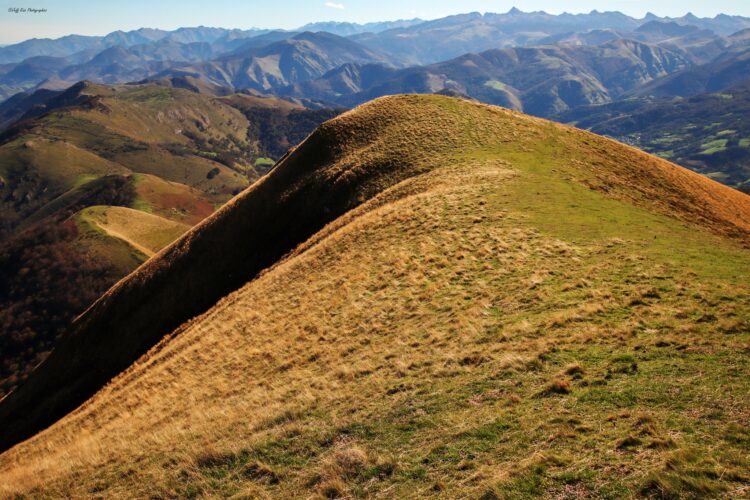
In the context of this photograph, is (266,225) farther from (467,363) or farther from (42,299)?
(42,299)

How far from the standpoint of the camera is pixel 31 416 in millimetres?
41250

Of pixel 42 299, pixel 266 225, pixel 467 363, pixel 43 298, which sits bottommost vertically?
pixel 42 299

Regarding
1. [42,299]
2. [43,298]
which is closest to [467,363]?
[42,299]

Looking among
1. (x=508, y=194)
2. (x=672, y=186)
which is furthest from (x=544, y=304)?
(x=672, y=186)

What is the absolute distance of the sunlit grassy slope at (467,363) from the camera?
12414 millimetres

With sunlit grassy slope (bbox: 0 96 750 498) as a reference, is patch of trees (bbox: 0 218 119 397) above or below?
below

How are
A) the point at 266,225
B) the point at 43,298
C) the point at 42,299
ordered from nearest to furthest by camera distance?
the point at 266,225 < the point at 42,299 < the point at 43,298

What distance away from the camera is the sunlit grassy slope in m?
12.4

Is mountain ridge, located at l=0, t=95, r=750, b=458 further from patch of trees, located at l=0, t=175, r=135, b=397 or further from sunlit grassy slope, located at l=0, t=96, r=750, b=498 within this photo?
patch of trees, located at l=0, t=175, r=135, b=397

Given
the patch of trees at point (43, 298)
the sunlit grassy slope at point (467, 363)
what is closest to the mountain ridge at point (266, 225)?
the sunlit grassy slope at point (467, 363)

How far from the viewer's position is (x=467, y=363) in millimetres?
17844

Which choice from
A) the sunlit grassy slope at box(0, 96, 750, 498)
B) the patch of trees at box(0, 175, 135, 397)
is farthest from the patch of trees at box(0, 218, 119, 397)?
A: the sunlit grassy slope at box(0, 96, 750, 498)

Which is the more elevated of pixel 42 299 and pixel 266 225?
pixel 266 225

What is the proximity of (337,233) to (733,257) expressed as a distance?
28.7m
